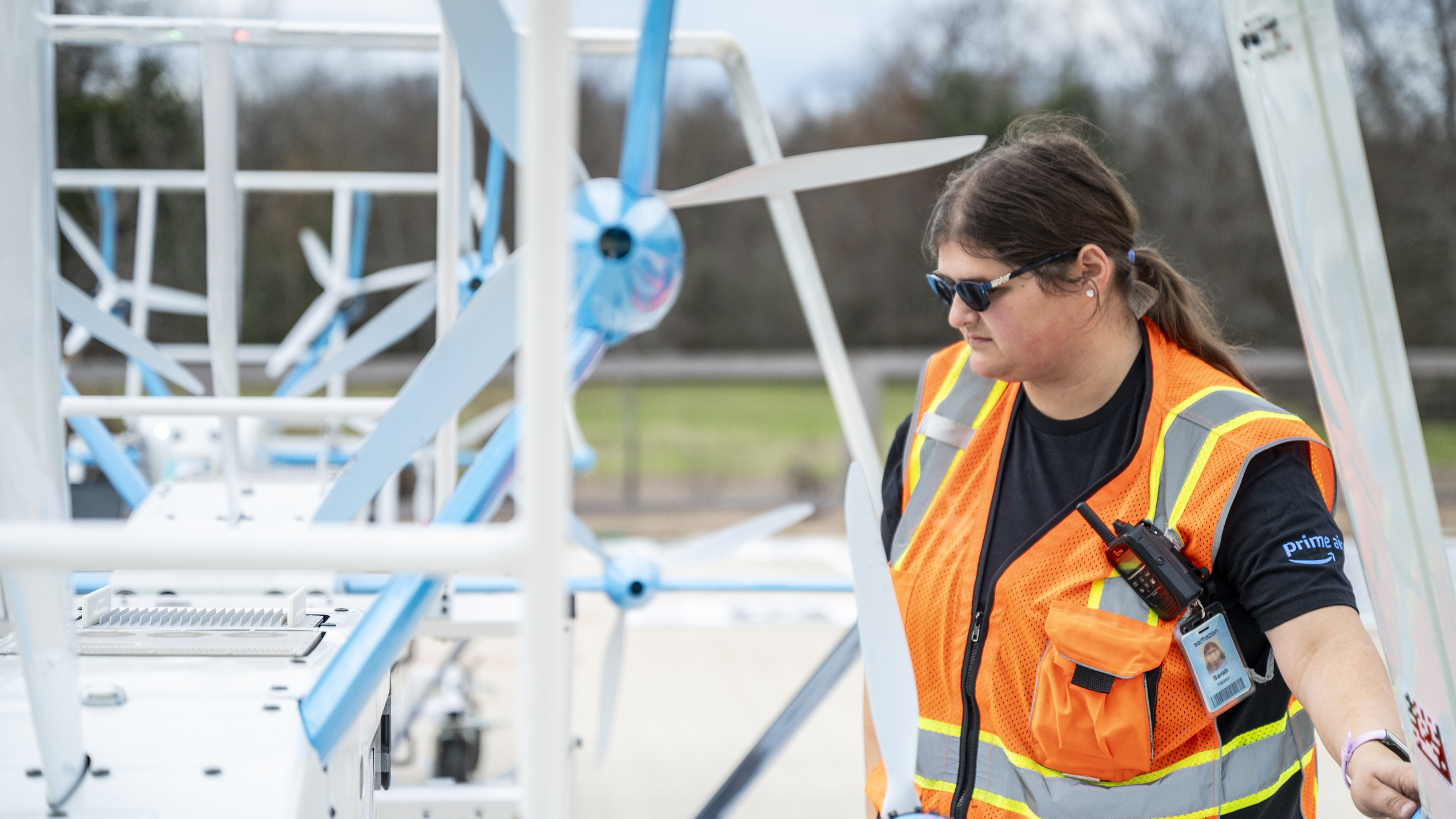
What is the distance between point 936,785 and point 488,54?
139cm

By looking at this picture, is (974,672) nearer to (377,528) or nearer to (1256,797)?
(1256,797)

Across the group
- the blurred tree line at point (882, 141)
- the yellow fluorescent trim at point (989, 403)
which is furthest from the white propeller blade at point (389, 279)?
the blurred tree line at point (882, 141)

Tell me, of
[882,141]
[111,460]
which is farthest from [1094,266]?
[882,141]

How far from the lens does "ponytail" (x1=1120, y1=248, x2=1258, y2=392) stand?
188 cm

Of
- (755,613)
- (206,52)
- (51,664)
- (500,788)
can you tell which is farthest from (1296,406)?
(51,664)

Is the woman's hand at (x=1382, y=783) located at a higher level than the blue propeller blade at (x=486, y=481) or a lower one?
lower

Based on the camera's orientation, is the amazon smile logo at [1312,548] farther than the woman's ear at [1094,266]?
No

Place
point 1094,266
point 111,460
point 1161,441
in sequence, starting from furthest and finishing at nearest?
point 111,460 → point 1094,266 → point 1161,441

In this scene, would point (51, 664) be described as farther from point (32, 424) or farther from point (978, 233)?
point (978, 233)

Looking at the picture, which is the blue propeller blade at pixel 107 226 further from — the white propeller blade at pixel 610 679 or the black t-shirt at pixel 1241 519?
the black t-shirt at pixel 1241 519

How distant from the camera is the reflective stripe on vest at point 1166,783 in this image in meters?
1.67

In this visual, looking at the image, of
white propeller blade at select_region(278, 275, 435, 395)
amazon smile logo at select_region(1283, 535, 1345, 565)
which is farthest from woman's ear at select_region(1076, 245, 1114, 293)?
white propeller blade at select_region(278, 275, 435, 395)

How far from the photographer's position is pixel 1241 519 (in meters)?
1.60

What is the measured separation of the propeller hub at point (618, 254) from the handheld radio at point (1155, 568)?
2.57ft
